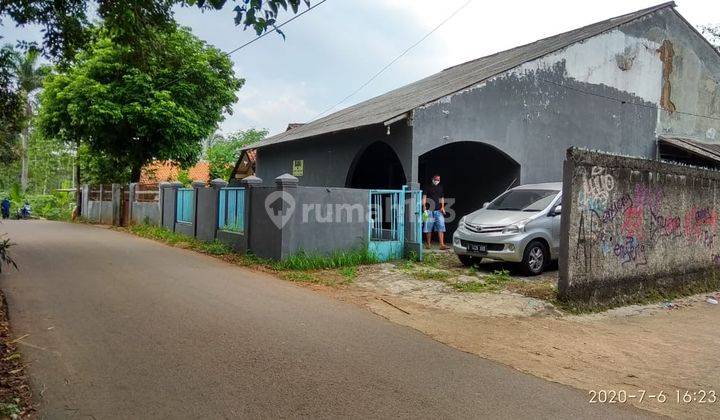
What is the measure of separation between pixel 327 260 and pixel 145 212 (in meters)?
12.4

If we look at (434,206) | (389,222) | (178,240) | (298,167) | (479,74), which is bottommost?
(178,240)

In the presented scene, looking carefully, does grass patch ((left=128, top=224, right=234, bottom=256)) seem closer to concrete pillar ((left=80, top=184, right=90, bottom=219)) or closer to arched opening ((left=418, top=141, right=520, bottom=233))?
arched opening ((left=418, top=141, right=520, bottom=233))

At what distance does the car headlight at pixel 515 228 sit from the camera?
354 inches

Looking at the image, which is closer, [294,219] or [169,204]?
[294,219]

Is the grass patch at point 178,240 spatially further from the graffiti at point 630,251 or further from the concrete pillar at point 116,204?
the graffiti at point 630,251

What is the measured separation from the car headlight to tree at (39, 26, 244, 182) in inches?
552

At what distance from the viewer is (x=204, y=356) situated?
187 inches

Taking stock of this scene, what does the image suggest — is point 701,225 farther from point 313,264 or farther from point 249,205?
point 249,205

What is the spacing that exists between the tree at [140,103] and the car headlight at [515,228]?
552 inches

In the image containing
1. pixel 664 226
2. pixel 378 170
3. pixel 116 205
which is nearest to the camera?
pixel 664 226

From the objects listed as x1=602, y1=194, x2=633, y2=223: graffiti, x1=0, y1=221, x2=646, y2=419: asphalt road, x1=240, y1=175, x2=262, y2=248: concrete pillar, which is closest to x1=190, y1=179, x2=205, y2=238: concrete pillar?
x1=240, y1=175, x2=262, y2=248: concrete pillar

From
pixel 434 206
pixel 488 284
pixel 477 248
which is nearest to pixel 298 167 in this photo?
pixel 434 206

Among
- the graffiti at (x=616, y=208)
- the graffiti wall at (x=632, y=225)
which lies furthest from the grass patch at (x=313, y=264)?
the graffiti at (x=616, y=208)

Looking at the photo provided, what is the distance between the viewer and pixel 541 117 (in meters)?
13.2
